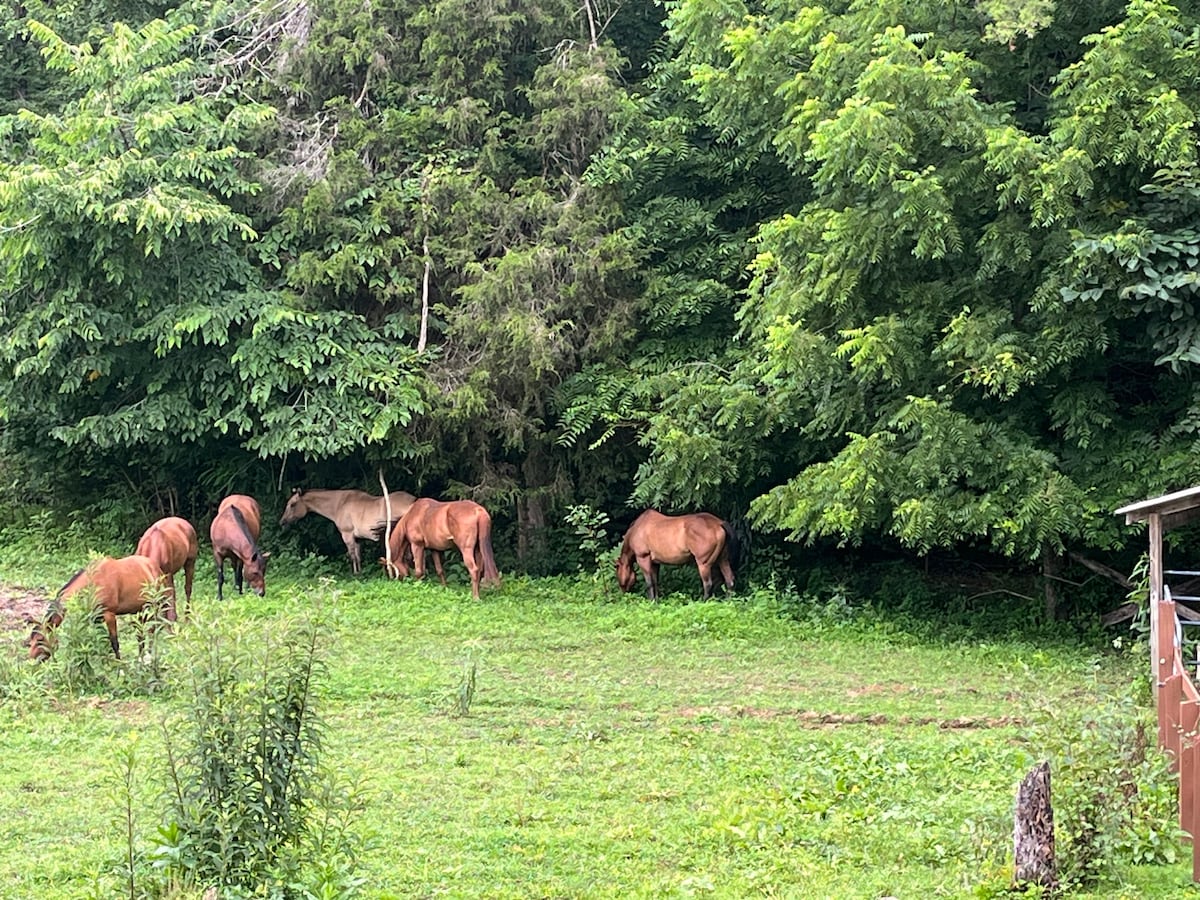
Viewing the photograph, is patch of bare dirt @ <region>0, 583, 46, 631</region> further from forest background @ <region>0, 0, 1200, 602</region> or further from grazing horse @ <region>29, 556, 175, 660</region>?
forest background @ <region>0, 0, 1200, 602</region>

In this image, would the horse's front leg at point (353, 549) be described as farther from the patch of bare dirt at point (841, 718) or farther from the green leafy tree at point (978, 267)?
the patch of bare dirt at point (841, 718)

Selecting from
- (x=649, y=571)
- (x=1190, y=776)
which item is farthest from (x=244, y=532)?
(x=1190, y=776)

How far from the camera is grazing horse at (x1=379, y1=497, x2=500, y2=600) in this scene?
50.8 feet

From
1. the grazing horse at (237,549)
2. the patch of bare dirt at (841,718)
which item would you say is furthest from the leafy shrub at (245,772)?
the grazing horse at (237,549)

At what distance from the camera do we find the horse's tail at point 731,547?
1552 centimetres

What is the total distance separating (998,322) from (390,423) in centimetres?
706

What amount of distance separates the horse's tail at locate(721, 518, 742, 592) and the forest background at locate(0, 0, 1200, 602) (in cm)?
56

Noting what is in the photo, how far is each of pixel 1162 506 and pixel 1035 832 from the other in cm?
522

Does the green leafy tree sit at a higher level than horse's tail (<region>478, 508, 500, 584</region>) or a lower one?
higher

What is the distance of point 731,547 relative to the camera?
51.6ft

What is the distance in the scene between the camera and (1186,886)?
535cm

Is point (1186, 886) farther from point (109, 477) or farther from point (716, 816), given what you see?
point (109, 477)

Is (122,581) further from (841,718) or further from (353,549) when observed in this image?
(353,549)

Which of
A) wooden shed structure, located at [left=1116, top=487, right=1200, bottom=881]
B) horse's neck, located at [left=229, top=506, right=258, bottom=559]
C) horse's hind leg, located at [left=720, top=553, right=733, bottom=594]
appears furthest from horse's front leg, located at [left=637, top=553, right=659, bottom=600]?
wooden shed structure, located at [left=1116, top=487, right=1200, bottom=881]
